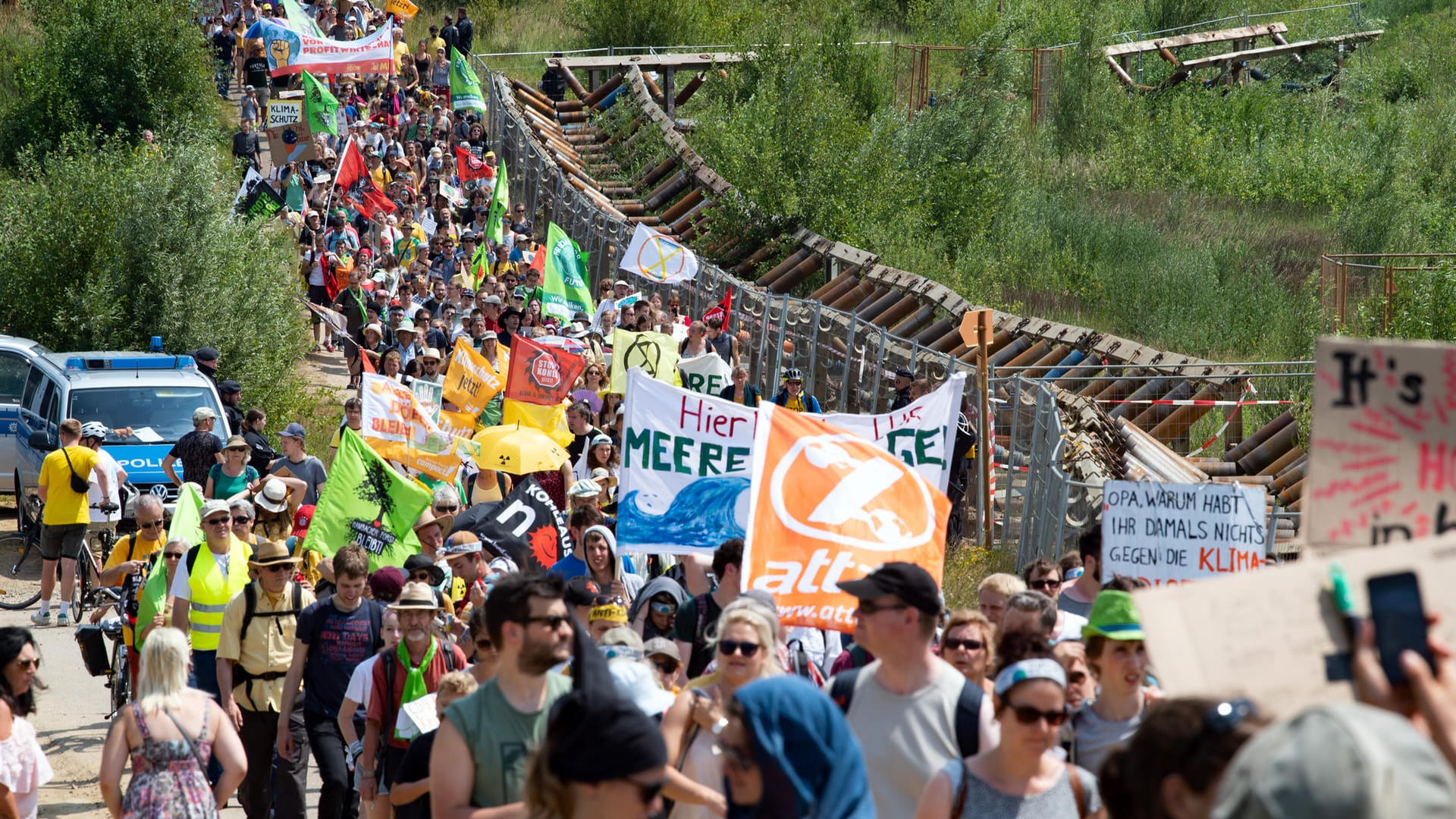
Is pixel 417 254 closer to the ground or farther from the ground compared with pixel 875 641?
farther from the ground

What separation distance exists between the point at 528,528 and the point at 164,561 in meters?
2.19

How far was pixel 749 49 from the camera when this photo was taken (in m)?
41.9

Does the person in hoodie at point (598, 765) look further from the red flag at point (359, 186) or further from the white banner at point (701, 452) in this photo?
the red flag at point (359, 186)

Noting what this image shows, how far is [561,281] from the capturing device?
20.3 m

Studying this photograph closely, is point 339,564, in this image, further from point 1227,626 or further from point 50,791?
point 1227,626

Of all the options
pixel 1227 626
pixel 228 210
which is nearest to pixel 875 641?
pixel 1227 626

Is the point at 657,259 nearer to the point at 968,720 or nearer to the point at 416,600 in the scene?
the point at 416,600

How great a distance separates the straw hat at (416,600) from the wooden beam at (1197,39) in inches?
1677

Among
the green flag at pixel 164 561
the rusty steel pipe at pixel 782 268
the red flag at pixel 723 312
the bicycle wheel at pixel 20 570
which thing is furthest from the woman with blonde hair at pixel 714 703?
the rusty steel pipe at pixel 782 268

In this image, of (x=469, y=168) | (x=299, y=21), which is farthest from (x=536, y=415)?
(x=299, y=21)

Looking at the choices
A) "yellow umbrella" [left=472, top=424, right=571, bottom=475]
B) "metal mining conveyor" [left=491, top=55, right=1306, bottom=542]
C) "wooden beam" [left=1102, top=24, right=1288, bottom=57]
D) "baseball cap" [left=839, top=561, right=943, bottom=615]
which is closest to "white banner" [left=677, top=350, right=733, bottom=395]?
"metal mining conveyor" [left=491, top=55, right=1306, bottom=542]

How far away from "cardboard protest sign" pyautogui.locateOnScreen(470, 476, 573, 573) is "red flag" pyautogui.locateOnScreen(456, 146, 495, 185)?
69.8 ft

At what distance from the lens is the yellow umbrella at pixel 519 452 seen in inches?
506

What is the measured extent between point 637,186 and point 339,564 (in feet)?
91.7
